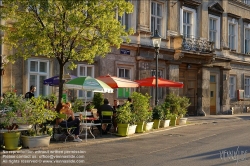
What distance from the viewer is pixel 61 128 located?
38.4 ft

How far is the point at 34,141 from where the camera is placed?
1024 cm

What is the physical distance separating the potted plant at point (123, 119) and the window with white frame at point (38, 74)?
491 cm

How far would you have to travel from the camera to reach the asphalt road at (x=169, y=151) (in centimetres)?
864

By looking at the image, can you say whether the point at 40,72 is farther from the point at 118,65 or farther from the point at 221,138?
the point at 221,138

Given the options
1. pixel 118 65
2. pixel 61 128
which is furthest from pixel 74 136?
pixel 118 65

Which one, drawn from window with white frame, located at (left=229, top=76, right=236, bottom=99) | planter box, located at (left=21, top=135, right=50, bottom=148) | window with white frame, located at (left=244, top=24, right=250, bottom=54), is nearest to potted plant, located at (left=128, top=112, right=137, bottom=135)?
planter box, located at (left=21, top=135, right=50, bottom=148)

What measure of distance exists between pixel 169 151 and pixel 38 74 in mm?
A: 8471

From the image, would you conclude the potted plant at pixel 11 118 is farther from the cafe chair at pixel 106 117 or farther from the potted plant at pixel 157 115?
the potted plant at pixel 157 115

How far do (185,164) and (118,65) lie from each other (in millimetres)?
12348

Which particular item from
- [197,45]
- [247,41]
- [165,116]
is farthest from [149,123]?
[247,41]

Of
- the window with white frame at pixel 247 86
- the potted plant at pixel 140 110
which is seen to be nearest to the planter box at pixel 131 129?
the potted plant at pixel 140 110

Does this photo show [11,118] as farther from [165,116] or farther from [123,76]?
[123,76]

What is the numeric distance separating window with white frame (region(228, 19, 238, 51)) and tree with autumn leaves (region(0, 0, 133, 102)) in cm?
Answer: 1800

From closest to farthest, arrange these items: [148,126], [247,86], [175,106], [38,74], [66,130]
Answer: [66,130] → [148,126] → [38,74] → [175,106] → [247,86]
